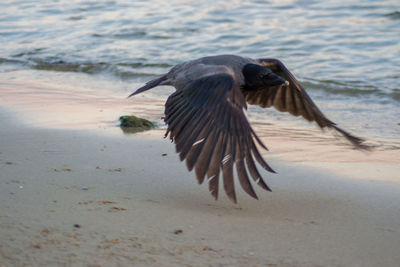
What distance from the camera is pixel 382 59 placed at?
8375 mm

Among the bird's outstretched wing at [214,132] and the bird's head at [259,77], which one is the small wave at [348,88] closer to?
the bird's head at [259,77]

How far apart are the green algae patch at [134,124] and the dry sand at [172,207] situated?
0.17 m

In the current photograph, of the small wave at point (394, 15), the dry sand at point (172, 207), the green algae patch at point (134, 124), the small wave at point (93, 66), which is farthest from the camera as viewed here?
the small wave at point (394, 15)

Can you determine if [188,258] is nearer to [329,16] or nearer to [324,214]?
[324,214]

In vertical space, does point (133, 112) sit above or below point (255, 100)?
below

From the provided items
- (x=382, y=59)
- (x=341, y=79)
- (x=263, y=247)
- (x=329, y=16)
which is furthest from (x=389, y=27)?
(x=263, y=247)

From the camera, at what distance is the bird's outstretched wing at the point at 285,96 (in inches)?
180

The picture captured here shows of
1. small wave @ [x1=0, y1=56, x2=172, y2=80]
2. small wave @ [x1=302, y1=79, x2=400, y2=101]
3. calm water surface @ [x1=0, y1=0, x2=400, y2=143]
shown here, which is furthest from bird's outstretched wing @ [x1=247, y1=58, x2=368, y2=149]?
small wave @ [x1=0, y1=56, x2=172, y2=80]

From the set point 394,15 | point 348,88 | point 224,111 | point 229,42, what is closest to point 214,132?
point 224,111

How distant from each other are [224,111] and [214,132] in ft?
Result: 0.68

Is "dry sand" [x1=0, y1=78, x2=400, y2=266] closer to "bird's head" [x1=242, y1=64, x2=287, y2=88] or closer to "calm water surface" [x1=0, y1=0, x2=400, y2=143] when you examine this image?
"bird's head" [x1=242, y1=64, x2=287, y2=88]

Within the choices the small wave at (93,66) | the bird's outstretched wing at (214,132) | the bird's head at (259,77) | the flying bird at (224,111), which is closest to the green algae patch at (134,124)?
the flying bird at (224,111)

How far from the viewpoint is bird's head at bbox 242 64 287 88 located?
4.32m

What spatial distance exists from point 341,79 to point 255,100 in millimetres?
3193
